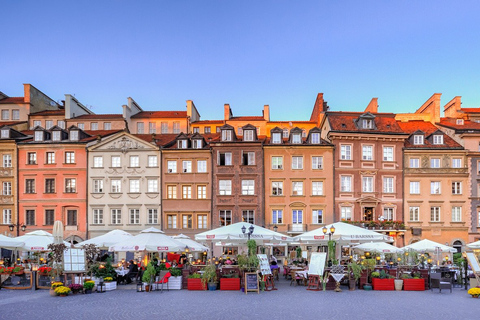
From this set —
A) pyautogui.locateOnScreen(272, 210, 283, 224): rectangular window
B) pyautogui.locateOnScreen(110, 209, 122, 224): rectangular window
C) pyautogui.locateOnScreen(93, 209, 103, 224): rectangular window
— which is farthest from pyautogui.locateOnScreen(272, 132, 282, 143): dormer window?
pyautogui.locateOnScreen(93, 209, 103, 224): rectangular window

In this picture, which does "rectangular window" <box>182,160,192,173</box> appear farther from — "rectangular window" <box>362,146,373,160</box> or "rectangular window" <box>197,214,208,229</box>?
"rectangular window" <box>362,146,373,160</box>

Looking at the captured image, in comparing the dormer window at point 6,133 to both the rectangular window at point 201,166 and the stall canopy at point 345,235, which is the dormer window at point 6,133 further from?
the stall canopy at point 345,235

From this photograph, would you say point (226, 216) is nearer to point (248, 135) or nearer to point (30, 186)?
point (248, 135)

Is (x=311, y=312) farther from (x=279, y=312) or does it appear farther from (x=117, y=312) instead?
(x=117, y=312)

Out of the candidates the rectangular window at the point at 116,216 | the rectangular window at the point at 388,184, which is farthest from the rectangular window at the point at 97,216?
the rectangular window at the point at 388,184

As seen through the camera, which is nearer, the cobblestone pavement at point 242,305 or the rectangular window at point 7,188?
the cobblestone pavement at point 242,305

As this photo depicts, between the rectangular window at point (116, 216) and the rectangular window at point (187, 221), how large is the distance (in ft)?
18.7

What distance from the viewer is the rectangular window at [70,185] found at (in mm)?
44406

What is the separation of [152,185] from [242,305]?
28.4 m

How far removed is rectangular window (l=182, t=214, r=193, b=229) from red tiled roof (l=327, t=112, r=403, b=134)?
49.0ft

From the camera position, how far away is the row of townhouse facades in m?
43.5

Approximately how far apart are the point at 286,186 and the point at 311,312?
28.5 meters

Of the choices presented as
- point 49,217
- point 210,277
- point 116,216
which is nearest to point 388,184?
point 116,216

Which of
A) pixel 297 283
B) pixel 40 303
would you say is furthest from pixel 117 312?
pixel 297 283
